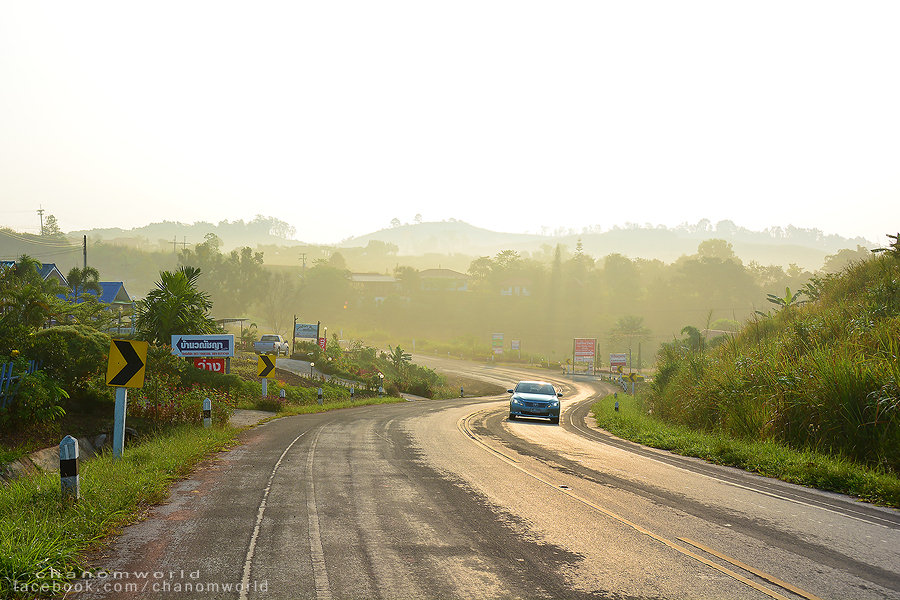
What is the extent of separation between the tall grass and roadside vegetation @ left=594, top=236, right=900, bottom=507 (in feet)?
0.09

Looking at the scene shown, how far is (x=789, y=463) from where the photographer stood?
10.6 meters

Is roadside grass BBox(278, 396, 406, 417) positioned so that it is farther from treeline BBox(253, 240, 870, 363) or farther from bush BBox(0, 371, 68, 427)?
treeline BBox(253, 240, 870, 363)

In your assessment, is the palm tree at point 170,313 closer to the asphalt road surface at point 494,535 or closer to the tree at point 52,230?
the asphalt road surface at point 494,535

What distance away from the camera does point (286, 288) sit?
112312 millimetres

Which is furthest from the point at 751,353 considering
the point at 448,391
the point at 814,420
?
the point at 448,391

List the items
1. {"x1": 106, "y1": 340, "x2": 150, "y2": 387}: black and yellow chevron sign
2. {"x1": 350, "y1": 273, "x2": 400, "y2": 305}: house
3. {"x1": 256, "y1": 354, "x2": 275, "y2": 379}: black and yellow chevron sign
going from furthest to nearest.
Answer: {"x1": 350, "y1": 273, "x2": 400, "y2": 305}: house < {"x1": 256, "y1": 354, "x2": 275, "y2": 379}: black and yellow chevron sign < {"x1": 106, "y1": 340, "x2": 150, "y2": 387}: black and yellow chevron sign

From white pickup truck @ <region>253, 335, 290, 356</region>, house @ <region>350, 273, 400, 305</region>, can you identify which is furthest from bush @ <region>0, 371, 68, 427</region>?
house @ <region>350, 273, 400, 305</region>

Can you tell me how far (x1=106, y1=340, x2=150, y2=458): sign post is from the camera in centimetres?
1049

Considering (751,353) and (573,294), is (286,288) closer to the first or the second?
(573,294)

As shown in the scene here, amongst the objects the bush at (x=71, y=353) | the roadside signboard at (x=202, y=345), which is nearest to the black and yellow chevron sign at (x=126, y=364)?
the bush at (x=71, y=353)

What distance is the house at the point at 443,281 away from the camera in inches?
6166

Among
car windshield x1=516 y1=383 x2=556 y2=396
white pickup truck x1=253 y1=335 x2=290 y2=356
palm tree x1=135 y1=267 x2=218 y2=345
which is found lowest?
white pickup truck x1=253 y1=335 x2=290 y2=356

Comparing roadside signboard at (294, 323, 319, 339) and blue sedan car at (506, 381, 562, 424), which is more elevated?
roadside signboard at (294, 323, 319, 339)

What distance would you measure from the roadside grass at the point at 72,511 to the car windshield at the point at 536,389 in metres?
14.5
